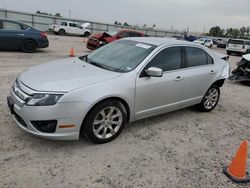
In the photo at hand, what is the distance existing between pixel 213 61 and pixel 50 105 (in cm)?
367

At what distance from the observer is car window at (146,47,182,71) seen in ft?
13.0

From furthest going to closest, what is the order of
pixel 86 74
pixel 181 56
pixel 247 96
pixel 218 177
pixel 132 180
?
pixel 247 96 < pixel 181 56 < pixel 86 74 < pixel 218 177 < pixel 132 180

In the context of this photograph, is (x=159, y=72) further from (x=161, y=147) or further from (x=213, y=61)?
(x=213, y=61)

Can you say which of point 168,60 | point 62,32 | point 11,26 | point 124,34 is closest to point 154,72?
point 168,60

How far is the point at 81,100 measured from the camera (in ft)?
10.1

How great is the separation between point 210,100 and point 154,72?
228 cm

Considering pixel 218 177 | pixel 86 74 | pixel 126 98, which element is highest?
pixel 86 74

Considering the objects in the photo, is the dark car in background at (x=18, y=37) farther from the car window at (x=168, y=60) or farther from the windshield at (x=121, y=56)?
the car window at (x=168, y=60)

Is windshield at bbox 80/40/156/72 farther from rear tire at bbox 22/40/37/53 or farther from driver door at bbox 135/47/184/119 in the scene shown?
rear tire at bbox 22/40/37/53

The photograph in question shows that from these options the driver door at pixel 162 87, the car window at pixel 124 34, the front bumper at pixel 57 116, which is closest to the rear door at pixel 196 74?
the driver door at pixel 162 87

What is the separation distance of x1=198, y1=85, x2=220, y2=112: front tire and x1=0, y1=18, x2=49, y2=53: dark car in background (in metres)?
8.91

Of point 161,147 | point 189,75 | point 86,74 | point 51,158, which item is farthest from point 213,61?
point 51,158

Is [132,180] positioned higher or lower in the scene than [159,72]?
lower

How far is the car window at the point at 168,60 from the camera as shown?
3.96 metres
